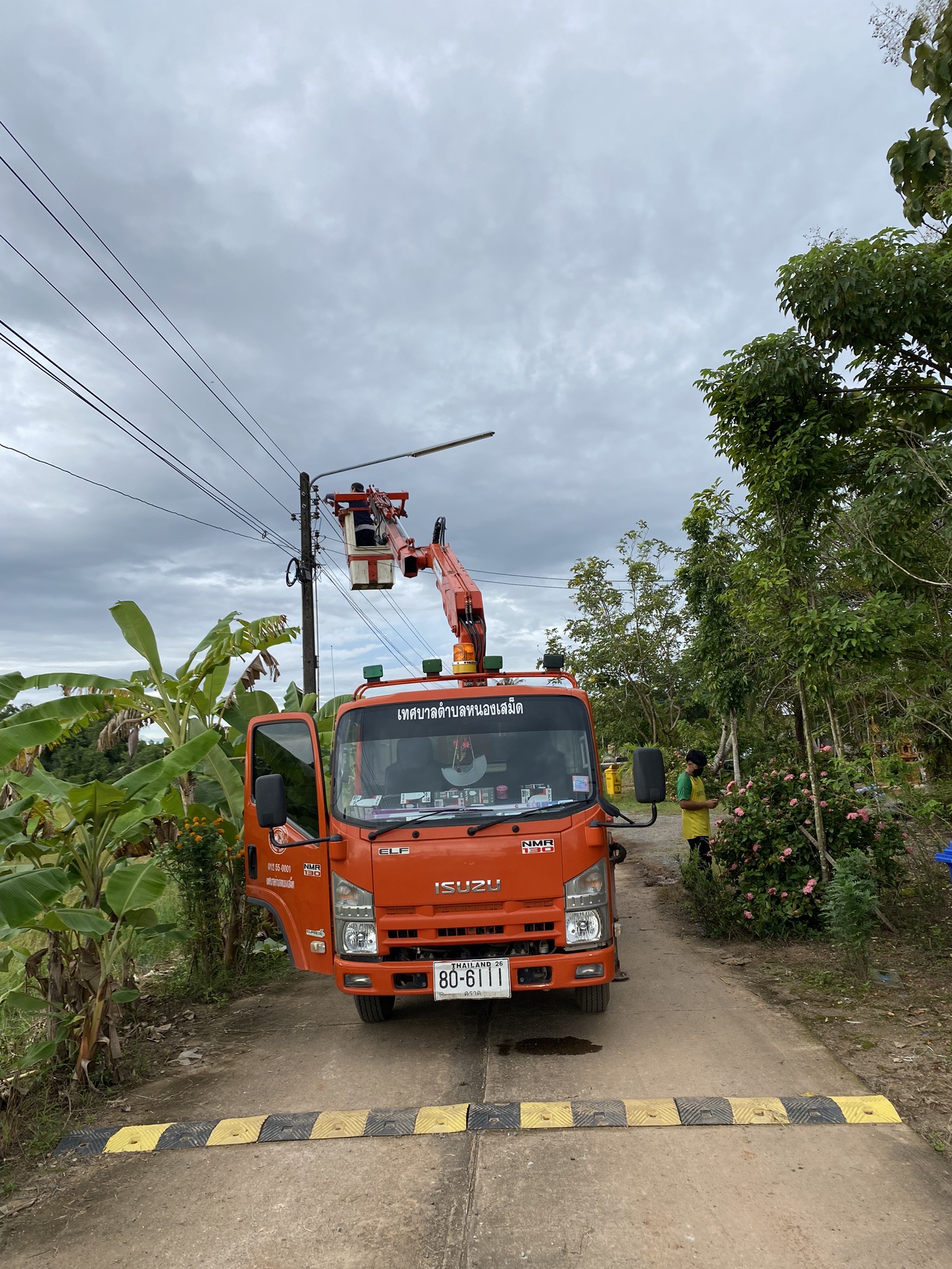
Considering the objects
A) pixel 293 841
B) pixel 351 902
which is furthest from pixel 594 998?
pixel 293 841

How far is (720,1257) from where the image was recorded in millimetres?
3219

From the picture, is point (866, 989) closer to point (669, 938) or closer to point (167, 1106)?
point (669, 938)

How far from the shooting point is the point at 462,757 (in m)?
5.91

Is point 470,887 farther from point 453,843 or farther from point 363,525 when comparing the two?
point 363,525

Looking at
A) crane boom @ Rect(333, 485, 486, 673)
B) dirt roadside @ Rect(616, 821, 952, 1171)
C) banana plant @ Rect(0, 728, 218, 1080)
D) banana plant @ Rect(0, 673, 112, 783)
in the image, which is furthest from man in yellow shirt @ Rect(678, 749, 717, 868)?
banana plant @ Rect(0, 673, 112, 783)

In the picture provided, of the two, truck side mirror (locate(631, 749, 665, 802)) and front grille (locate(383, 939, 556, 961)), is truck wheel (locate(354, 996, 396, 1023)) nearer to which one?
front grille (locate(383, 939, 556, 961))

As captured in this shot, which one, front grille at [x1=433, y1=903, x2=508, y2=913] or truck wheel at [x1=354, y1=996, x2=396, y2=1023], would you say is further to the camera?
truck wheel at [x1=354, y1=996, x2=396, y2=1023]

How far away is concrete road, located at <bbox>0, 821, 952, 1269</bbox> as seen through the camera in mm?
3354

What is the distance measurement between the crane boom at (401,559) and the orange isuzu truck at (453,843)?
42.8 inches

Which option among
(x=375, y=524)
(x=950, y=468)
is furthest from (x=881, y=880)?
(x=375, y=524)

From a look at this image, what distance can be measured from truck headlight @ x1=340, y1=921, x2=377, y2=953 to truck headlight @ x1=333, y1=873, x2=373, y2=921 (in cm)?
4

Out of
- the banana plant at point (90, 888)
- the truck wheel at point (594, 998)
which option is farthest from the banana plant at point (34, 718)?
the truck wheel at point (594, 998)

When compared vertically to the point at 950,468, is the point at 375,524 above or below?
above

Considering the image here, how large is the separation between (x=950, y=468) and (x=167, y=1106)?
6743mm
